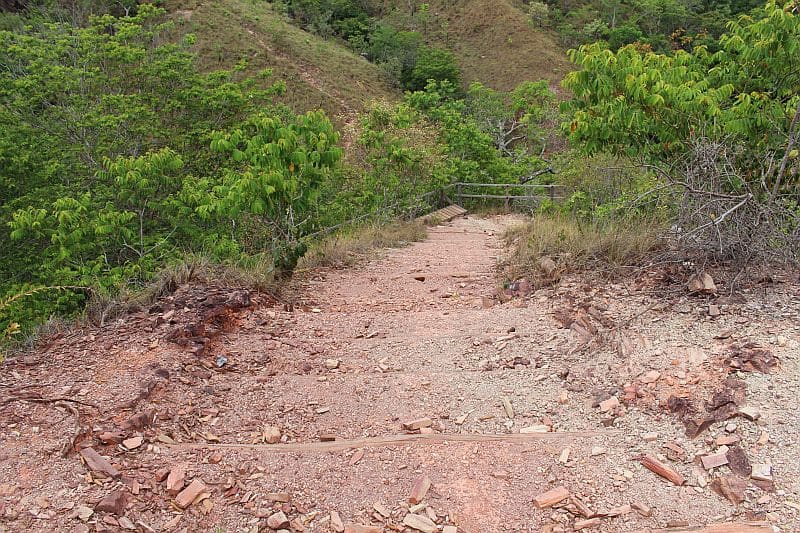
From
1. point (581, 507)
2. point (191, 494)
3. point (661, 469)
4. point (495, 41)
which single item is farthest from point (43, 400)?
point (495, 41)

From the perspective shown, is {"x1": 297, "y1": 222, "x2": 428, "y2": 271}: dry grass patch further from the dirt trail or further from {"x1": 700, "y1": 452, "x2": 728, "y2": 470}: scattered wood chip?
{"x1": 700, "y1": 452, "x2": 728, "y2": 470}: scattered wood chip

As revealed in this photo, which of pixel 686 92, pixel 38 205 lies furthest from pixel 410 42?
pixel 686 92

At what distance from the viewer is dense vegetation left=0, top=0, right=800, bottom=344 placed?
4.87 m

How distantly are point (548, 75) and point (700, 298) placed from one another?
33.3 m

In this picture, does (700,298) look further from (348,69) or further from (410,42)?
(410,42)

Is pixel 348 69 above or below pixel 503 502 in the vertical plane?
above

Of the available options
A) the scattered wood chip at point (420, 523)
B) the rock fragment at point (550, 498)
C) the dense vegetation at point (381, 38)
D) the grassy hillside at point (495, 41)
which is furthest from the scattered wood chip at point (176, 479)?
the grassy hillside at point (495, 41)

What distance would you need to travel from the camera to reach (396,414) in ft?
11.2

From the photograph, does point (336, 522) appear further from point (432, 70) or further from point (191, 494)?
point (432, 70)

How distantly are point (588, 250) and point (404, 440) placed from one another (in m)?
2.95

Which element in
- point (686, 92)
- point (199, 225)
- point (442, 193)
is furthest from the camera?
point (442, 193)

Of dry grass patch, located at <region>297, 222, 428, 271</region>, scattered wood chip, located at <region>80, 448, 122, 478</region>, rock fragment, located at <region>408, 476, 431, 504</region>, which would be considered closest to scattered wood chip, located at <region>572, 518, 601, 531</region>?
rock fragment, located at <region>408, 476, 431, 504</region>

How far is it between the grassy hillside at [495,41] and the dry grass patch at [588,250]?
2995 cm

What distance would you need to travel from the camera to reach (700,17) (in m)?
35.4
